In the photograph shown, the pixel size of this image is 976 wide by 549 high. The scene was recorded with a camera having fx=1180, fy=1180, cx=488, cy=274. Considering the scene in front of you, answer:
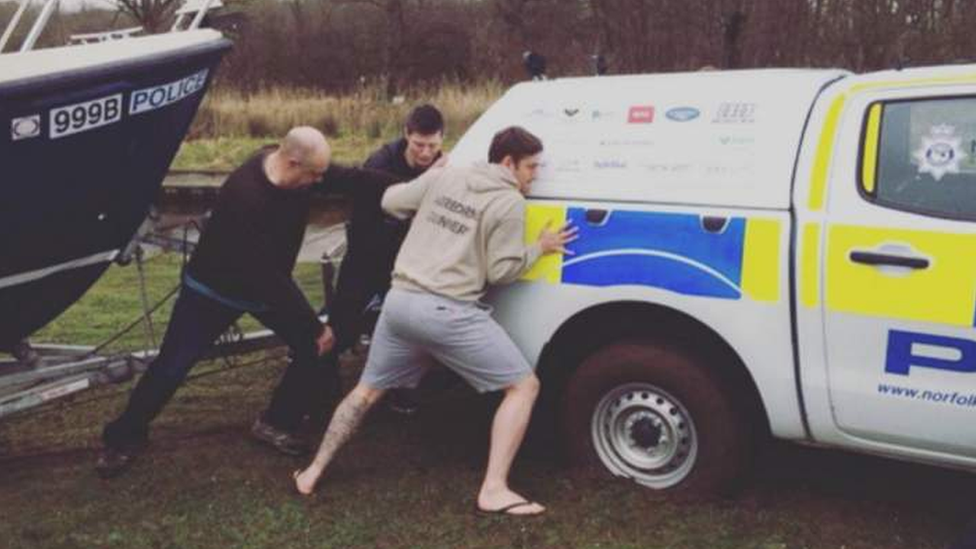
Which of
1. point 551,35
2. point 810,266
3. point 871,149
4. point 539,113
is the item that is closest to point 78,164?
point 539,113

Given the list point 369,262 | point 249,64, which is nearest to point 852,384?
point 369,262

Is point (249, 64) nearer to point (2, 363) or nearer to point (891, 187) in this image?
point (2, 363)

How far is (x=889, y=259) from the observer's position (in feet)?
14.4

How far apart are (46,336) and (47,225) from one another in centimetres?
327

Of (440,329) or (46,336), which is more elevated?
(440,329)

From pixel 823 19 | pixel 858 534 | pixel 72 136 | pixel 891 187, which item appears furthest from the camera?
pixel 823 19

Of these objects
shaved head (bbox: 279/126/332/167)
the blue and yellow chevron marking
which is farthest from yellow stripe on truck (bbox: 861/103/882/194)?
shaved head (bbox: 279/126/332/167)

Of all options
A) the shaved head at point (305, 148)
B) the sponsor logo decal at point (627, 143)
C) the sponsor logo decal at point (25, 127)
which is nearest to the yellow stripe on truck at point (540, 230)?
the sponsor logo decal at point (627, 143)

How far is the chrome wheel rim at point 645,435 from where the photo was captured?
5016mm

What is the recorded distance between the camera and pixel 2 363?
648 cm

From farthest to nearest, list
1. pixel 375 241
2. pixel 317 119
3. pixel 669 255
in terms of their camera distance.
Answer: pixel 317 119
pixel 375 241
pixel 669 255

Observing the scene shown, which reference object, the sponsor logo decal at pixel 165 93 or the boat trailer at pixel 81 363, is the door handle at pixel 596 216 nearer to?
the boat trailer at pixel 81 363

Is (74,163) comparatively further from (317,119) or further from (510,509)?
(317,119)

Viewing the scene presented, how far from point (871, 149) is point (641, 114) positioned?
1036 mm
